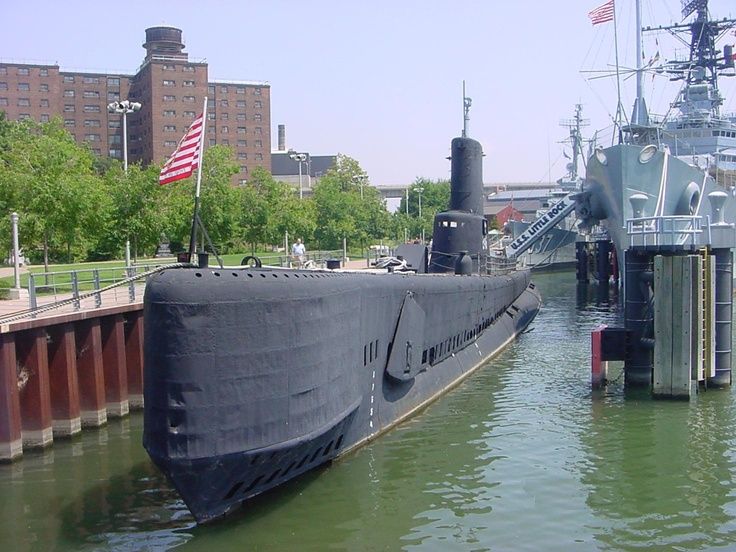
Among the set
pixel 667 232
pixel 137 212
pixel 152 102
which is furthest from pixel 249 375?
pixel 152 102

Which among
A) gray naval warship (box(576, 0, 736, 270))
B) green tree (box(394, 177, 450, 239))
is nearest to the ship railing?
gray naval warship (box(576, 0, 736, 270))

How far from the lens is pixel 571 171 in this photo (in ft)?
308

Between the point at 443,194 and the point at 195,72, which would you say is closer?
the point at 195,72

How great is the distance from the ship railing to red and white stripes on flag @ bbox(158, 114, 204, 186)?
34.5 ft

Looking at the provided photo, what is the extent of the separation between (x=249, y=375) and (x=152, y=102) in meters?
84.9

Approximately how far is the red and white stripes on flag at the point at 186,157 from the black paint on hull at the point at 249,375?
3.67 metres

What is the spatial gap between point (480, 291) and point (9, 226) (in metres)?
16.7

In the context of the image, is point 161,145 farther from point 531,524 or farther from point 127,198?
point 531,524

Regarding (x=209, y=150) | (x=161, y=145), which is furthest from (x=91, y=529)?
(x=161, y=145)

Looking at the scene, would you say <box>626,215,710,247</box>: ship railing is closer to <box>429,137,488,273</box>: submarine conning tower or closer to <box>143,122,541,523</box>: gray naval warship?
<box>429,137,488,273</box>: submarine conning tower

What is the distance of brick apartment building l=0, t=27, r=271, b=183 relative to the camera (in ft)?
300

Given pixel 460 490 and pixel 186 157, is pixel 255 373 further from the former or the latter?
pixel 186 157

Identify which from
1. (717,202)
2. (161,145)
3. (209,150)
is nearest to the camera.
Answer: (717,202)

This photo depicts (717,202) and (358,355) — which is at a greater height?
(717,202)
